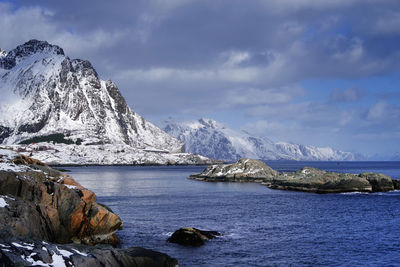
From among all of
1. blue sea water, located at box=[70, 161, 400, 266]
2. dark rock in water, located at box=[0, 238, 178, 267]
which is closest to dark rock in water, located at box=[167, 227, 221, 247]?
blue sea water, located at box=[70, 161, 400, 266]

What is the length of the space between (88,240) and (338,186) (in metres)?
80.4

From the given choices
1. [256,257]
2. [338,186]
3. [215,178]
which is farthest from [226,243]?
[215,178]

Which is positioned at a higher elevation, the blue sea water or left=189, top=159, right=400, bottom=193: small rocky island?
left=189, top=159, right=400, bottom=193: small rocky island

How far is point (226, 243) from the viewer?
146 ft

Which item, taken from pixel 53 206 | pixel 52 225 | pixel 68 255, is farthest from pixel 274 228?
pixel 68 255

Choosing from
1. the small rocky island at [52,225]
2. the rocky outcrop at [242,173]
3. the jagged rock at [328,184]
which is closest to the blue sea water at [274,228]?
the small rocky island at [52,225]

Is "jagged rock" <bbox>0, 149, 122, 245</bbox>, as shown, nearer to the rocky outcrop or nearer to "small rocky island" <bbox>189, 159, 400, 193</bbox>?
"small rocky island" <bbox>189, 159, 400, 193</bbox>

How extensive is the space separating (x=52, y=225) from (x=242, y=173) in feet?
412

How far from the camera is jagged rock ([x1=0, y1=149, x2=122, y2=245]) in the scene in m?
31.9

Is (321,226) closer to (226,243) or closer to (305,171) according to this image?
(226,243)

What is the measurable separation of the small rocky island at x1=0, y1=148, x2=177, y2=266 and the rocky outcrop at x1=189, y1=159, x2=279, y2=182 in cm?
11005

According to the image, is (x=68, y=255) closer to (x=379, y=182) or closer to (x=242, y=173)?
(x=379, y=182)

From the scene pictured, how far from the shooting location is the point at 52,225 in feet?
116

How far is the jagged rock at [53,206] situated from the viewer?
31.9 m
